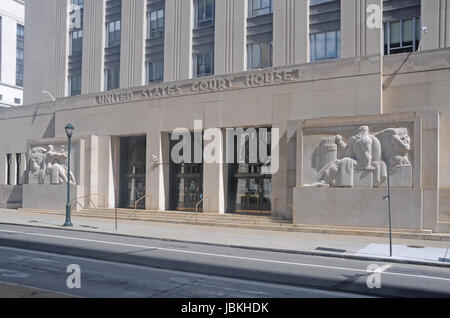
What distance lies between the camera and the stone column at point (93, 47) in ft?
107

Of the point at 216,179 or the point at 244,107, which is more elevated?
the point at 244,107

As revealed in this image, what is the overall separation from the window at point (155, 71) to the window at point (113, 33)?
3.85 metres

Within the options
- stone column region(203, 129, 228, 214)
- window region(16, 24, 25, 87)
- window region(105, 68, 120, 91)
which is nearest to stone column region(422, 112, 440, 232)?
stone column region(203, 129, 228, 214)

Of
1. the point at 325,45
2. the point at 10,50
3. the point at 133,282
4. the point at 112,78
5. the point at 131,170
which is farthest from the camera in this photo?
the point at 10,50

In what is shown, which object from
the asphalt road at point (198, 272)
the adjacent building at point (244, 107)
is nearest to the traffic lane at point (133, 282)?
the asphalt road at point (198, 272)

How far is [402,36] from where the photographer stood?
22.5 meters

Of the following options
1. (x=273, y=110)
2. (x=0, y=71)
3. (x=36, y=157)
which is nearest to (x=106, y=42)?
(x=36, y=157)

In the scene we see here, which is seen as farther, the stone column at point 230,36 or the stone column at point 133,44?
the stone column at point 133,44

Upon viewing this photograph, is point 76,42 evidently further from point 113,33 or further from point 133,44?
point 133,44

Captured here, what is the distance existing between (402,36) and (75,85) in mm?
24521

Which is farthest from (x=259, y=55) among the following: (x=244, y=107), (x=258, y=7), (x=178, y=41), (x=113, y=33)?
(x=113, y=33)

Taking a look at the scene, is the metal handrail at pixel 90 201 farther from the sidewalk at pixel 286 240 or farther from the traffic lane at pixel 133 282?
the traffic lane at pixel 133 282

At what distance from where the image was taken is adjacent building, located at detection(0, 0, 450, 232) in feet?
61.6
